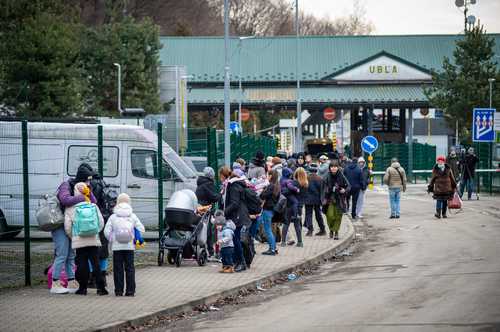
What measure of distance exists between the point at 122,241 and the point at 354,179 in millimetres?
17893

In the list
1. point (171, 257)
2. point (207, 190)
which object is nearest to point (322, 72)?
point (207, 190)

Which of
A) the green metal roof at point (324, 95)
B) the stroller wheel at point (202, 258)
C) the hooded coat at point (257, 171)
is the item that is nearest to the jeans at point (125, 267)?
the stroller wheel at point (202, 258)

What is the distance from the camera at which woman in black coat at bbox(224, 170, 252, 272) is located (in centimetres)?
1822

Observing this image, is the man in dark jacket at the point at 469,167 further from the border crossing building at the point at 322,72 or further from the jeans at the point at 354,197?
the border crossing building at the point at 322,72

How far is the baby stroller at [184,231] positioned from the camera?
18.7m

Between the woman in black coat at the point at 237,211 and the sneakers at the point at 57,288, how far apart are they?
12.3 ft

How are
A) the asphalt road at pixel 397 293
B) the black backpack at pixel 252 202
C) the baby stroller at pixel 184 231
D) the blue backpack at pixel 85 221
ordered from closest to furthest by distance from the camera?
the asphalt road at pixel 397 293, the blue backpack at pixel 85 221, the baby stroller at pixel 184 231, the black backpack at pixel 252 202

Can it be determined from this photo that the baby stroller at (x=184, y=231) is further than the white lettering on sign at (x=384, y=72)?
No

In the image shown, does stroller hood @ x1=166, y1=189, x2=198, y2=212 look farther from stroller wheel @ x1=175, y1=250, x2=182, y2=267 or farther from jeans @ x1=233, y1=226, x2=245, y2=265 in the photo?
jeans @ x1=233, y1=226, x2=245, y2=265

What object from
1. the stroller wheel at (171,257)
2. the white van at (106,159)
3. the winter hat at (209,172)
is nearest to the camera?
the stroller wheel at (171,257)

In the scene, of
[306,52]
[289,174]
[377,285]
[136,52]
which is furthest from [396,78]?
[377,285]

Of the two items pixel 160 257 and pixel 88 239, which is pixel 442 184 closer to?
pixel 160 257

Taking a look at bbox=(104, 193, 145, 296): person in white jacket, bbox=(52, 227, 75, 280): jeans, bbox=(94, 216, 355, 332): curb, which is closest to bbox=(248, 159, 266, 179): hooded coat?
bbox=(94, 216, 355, 332): curb

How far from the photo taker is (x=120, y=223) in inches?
581
